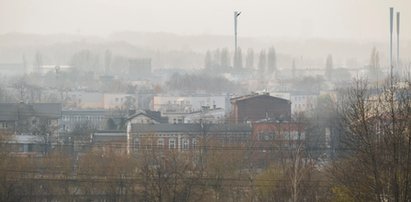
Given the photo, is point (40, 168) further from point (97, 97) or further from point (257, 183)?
point (97, 97)

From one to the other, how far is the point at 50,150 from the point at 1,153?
2.03 meters

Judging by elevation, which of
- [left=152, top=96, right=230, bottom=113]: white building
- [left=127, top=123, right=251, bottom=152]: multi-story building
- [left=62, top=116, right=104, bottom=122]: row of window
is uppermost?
[left=152, top=96, right=230, bottom=113]: white building

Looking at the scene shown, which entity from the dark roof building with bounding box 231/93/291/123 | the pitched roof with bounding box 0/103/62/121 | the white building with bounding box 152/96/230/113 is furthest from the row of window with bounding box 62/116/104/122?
the white building with bounding box 152/96/230/113

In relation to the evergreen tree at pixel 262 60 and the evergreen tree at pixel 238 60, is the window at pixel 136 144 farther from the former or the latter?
the evergreen tree at pixel 262 60

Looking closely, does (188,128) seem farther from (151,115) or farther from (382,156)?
(382,156)

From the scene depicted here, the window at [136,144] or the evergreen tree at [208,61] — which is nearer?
the window at [136,144]

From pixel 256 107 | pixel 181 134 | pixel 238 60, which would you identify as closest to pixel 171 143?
pixel 181 134

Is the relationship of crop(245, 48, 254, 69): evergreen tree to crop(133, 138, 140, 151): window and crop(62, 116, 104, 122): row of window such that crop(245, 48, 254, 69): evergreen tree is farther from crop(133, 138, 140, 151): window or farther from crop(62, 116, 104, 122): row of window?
crop(133, 138, 140, 151): window

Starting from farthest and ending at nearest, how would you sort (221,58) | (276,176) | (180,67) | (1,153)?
(180,67), (221,58), (1,153), (276,176)

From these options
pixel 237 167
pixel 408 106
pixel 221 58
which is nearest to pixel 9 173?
pixel 237 167

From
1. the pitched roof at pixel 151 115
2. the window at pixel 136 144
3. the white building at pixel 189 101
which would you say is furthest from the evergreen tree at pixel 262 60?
the window at pixel 136 144

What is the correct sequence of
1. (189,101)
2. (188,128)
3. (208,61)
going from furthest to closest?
1. (208,61)
2. (189,101)
3. (188,128)

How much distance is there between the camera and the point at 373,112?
201 inches

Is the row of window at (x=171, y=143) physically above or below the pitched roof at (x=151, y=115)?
below
